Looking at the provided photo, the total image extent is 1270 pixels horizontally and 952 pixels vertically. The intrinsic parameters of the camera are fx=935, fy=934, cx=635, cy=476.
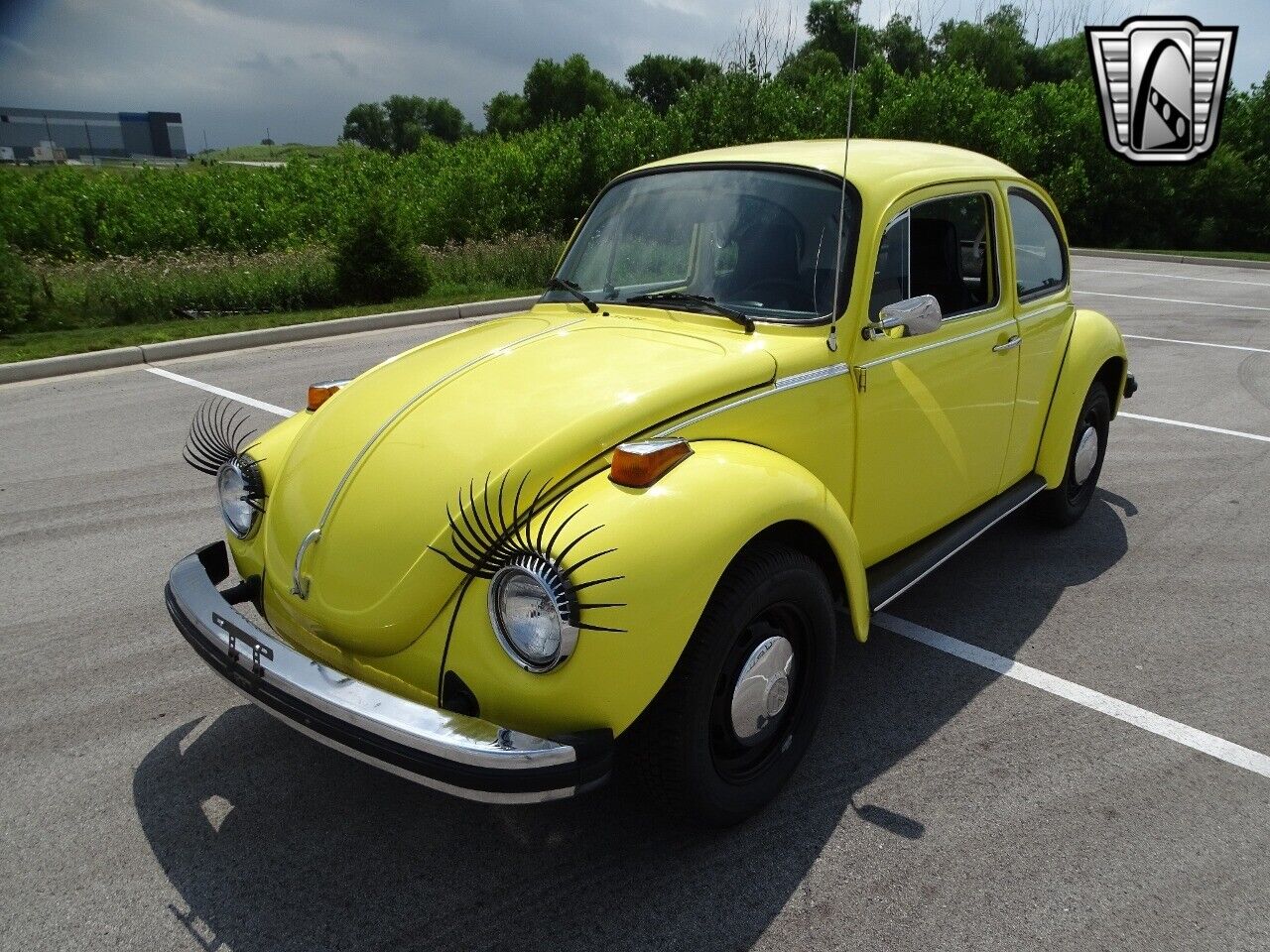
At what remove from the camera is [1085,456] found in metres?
5.05

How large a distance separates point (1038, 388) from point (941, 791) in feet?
7.49

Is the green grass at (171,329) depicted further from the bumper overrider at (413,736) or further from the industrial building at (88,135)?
the industrial building at (88,135)

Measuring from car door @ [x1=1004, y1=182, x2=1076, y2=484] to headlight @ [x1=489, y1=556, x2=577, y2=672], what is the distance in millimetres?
2817

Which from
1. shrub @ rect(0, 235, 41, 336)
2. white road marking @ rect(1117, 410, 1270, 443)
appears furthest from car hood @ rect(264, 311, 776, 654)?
shrub @ rect(0, 235, 41, 336)

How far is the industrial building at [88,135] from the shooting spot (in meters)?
69.3

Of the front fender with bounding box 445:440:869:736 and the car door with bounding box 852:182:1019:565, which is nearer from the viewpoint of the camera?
the front fender with bounding box 445:440:869:736

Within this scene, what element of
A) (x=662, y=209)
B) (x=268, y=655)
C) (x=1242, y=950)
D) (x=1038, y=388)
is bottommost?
(x=1242, y=950)

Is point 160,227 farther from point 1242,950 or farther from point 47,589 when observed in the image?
point 1242,950

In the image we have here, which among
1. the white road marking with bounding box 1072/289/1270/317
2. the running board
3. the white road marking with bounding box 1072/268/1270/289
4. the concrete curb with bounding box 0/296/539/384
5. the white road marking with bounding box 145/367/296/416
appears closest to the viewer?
the running board

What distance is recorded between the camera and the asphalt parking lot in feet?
8.05

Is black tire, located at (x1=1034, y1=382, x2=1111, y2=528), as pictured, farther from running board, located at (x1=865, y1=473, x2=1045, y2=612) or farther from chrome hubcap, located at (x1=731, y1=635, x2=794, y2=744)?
chrome hubcap, located at (x1=731, y1=635, x2=794, y2=744)

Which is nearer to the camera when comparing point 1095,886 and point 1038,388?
point 1095,886

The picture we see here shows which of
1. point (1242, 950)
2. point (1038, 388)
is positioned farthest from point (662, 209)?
point (1242, 950)

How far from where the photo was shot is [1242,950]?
7.71ft
